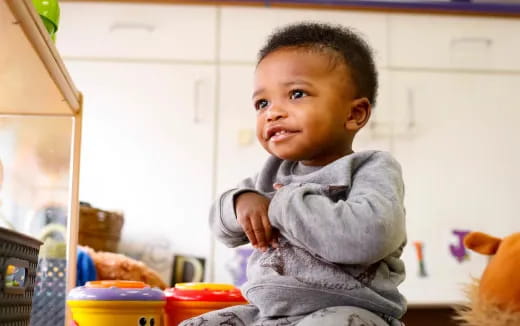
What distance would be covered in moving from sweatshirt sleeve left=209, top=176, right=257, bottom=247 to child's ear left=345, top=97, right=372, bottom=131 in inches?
6.5

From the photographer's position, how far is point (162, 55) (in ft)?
7.72

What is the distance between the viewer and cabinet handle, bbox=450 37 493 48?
7.98 ft

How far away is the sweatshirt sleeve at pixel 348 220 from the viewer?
79 centimetres

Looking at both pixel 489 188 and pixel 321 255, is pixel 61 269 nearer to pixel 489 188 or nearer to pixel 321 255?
pixel 321 255

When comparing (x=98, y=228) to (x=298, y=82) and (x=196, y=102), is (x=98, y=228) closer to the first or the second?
(x=196, y=102)

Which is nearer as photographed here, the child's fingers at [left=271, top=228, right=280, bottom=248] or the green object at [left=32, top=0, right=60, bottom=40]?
the child's fingers at [left=271, top=228, right=280, bottom=248]

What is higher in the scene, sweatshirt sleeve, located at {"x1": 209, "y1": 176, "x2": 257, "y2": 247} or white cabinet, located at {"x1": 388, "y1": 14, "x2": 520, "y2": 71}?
white cabinet, located at {"x1": 388, "y1": 14, "x2": 520, "y2": 71}

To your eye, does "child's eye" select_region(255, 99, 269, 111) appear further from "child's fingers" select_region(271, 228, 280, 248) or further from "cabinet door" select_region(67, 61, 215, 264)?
"cabinet door" select_region(67, 61, 215, 264)

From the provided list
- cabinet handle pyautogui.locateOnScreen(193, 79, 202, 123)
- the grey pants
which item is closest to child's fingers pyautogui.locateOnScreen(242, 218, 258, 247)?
the grey pants

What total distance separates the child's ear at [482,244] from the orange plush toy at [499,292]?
14mm

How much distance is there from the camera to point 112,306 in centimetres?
108

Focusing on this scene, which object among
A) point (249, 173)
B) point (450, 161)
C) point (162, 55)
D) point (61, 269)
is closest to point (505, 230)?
point (450, 161)

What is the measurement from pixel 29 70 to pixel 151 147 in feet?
4.11

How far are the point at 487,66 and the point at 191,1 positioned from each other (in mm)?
1092
